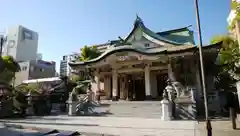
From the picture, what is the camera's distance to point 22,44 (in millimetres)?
67312

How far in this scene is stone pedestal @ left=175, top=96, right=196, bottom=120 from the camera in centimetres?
1230

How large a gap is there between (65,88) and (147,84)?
10370 millimetres

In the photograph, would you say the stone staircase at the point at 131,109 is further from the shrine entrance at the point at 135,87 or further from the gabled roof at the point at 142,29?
the gabled roof at the point at 142,29

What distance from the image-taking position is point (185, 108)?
496 inches

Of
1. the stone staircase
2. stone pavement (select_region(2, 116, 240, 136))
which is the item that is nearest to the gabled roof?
the stone staircase

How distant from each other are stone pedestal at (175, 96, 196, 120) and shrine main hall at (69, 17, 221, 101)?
0.86m

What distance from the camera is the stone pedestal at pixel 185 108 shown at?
12.3 meters

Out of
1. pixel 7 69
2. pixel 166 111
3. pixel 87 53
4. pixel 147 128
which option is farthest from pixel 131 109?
Answer: pixel 7 69

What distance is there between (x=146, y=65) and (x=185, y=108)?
670 cm

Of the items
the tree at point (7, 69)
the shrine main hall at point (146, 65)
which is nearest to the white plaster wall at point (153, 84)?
the shrine main hall at point (146, 65)

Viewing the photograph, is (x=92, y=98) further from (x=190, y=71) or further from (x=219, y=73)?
(x=219, y=73)

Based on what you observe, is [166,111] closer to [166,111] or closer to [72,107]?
[166,111]

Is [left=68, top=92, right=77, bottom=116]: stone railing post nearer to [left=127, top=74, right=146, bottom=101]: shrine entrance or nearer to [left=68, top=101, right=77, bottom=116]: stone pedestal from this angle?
[left=68, top=101, right=77, bottom=116]: stone pedestal

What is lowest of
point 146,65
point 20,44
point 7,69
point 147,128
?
point 147,128
